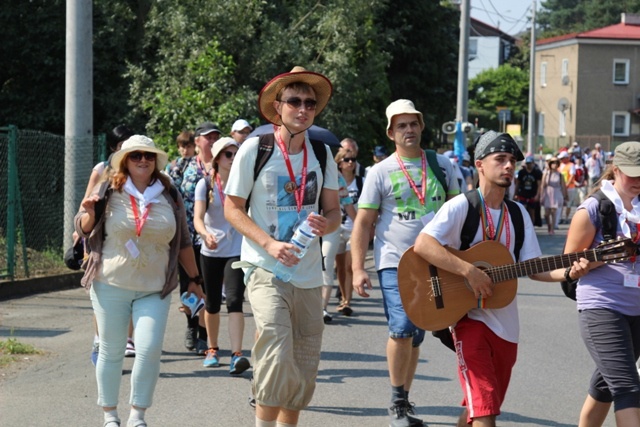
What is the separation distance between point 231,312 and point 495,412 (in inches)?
137

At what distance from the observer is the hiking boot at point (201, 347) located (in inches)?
377

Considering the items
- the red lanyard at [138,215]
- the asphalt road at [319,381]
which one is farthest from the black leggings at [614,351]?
the red lanyard at [138,215]

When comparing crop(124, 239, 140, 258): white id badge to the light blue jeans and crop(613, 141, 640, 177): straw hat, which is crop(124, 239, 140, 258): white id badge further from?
crop(613, 141, 640, 177): straw hat

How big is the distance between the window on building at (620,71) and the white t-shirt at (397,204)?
69.4m

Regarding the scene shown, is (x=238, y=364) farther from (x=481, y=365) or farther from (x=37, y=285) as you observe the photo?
(x=37, y=285)

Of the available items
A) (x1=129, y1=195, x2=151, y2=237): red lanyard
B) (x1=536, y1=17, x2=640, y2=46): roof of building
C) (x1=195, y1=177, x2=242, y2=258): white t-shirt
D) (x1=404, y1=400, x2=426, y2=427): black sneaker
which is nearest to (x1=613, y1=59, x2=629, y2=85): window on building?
(x1=536, y1=17, x2=640, y2=46): roof of building

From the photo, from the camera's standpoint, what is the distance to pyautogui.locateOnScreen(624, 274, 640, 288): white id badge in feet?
19.1

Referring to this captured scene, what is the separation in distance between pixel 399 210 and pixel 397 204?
4 cm

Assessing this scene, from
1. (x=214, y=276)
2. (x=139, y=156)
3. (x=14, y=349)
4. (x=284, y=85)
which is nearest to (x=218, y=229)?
(x=214, y=276)

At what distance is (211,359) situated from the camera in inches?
354

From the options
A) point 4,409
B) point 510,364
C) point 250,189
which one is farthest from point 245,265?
point 4,409

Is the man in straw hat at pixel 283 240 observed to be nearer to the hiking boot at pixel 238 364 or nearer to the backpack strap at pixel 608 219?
the backpack strap at pixel 608 219

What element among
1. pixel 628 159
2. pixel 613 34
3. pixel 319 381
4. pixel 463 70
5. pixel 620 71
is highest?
pixel 613 34

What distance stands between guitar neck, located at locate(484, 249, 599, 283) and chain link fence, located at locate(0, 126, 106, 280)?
887 cm
